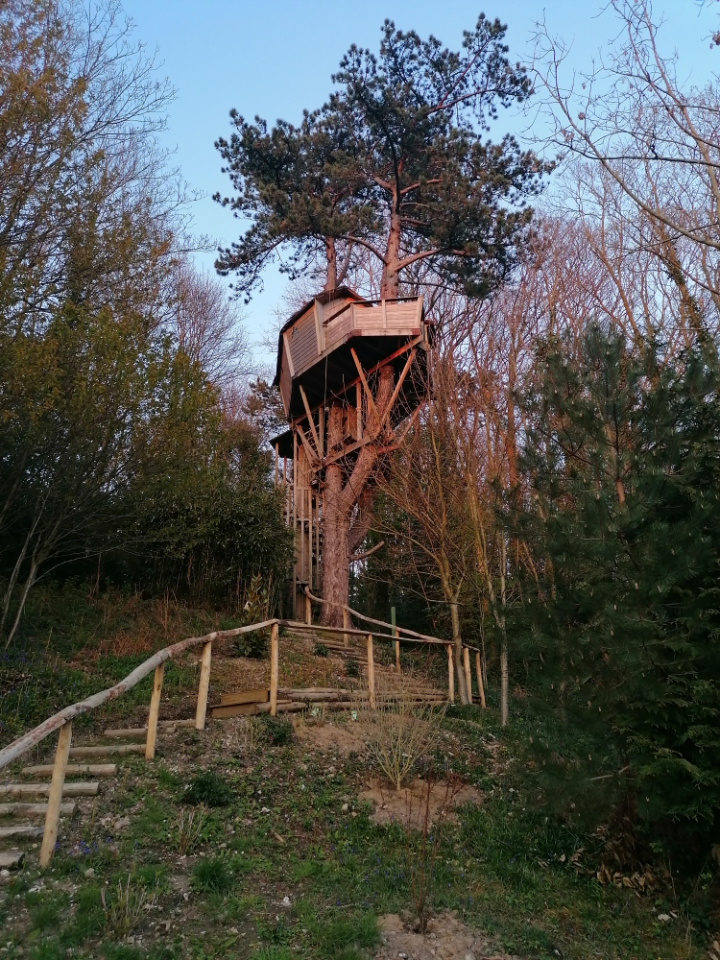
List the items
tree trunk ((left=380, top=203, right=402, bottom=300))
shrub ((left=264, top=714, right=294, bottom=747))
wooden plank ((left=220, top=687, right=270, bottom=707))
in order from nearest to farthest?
1. shrub ((left=264, top=714, right=294, bottom=747))
2. wooden plank ((left=220, top=687, right=270, bottom=707))
3. tree trunk ((left=380, top=203, right=402, bottom=300))

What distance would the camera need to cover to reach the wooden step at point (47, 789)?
564 centimetres

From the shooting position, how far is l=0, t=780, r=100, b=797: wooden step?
5.64 meters

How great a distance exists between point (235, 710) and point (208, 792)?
7.82 ft

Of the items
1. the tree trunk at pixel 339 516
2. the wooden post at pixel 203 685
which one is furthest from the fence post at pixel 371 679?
the tree trunk at pixel 339 516

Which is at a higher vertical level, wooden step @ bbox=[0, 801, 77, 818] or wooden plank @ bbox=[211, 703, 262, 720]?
wooden plank @ bbox=[211, 703, 262, 720]

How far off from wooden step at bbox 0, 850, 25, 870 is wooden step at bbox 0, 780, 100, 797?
1009mm

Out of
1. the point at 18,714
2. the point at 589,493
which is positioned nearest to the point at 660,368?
the point at 589,493

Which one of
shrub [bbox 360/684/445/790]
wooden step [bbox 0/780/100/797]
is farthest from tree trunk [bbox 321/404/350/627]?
wooden step [bbox 0/780/100/797]

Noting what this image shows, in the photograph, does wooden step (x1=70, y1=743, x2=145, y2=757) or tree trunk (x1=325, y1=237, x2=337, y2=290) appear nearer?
wooden step (x1=70, y1=743, x2=145, y2=757)

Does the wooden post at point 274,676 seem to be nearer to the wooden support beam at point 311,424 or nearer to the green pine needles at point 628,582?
the green pine needles at point 628,582

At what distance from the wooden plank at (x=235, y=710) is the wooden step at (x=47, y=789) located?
7.92 feet

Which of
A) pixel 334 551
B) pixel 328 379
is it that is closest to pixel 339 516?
pixel 334 551

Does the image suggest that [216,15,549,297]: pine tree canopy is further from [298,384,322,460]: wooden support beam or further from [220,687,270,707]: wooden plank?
[220,687,270,707]: wooden plank

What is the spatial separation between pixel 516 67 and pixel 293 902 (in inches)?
750
